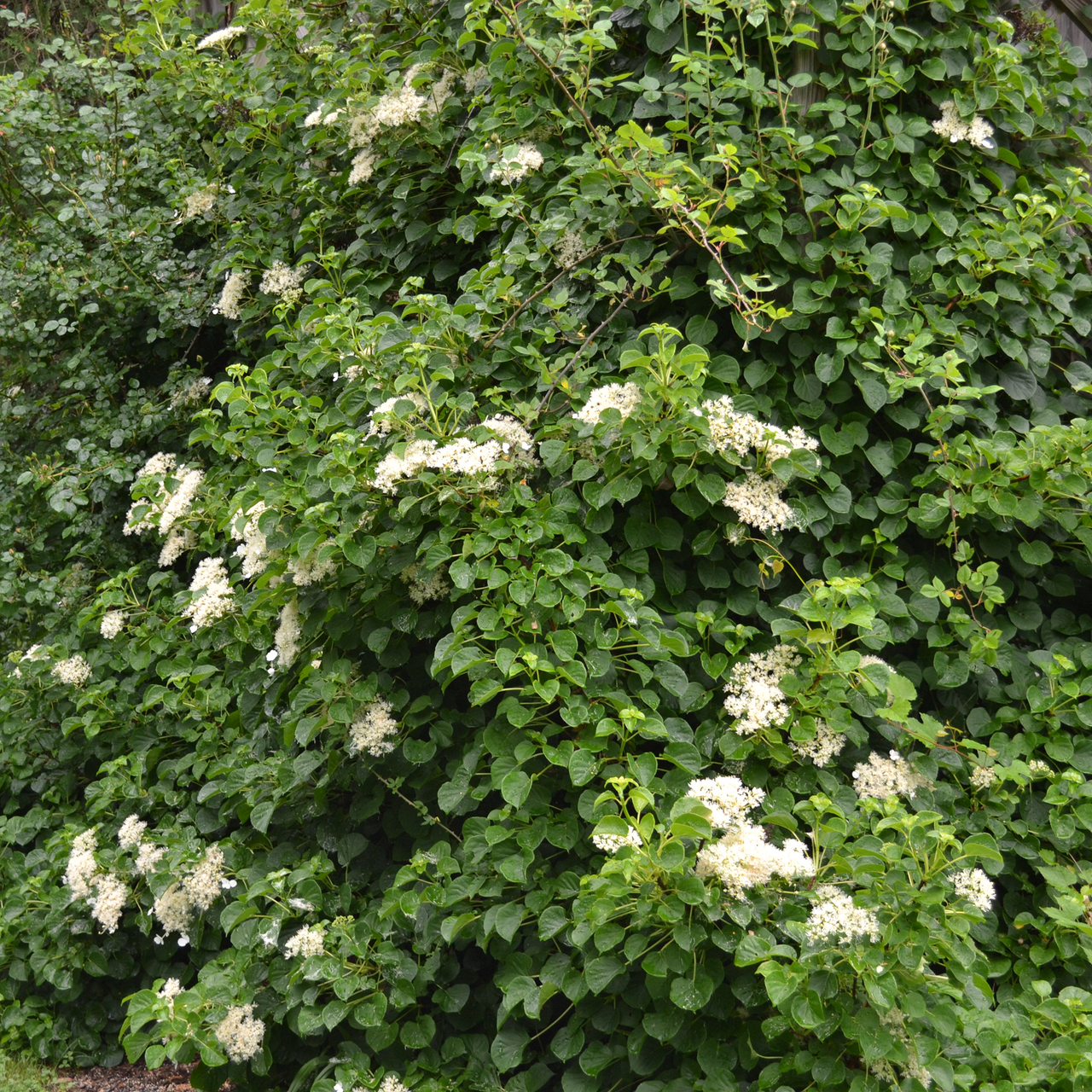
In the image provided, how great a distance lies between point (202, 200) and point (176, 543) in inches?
62.8

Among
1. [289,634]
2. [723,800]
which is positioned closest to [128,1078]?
[289,634]

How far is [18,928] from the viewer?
3428 millimetres

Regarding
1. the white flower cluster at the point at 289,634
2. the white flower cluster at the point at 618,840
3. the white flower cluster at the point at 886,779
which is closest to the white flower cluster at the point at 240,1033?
the white flower cluster at the point at 289,634

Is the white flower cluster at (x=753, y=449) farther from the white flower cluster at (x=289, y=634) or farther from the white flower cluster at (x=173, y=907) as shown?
the white flower cluster at (x=173, y=907)

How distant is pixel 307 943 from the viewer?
2.35 meters

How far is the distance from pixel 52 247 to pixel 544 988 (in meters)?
3.72

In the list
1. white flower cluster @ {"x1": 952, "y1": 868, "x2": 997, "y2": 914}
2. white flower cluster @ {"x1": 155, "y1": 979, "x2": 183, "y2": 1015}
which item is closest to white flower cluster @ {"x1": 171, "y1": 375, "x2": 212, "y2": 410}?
white flower cluster @ {"x1": 155, "y1": 979, "x2": 183, "y2": 1015}

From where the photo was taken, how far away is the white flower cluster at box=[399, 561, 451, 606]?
7.95ft

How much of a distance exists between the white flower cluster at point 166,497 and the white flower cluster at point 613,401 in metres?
1.63

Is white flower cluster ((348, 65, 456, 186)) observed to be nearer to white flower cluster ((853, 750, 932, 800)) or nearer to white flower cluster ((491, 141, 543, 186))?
white flower cluster ((491, 141, 543, 186))

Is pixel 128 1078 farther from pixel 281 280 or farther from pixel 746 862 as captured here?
pixel 281 280

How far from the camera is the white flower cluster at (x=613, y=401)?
225cm

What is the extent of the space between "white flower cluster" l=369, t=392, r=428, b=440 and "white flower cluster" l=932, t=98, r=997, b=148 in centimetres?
156

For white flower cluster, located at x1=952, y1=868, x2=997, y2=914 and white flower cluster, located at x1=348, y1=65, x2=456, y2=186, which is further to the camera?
white flower cluster, located at x1=348, y1=65, x2=456, y2=186
